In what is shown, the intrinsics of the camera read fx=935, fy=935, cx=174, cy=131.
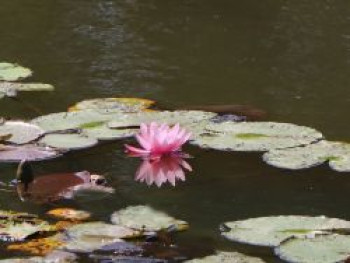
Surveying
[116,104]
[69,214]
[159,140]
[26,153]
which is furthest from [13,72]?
[69,214]

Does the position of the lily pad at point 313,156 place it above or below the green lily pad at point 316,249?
above

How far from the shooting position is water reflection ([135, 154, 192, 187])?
2428 mm

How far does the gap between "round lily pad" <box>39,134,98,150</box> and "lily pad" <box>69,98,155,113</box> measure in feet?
0.85

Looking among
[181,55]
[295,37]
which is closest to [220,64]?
[181,55]

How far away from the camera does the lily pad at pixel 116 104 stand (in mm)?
2941

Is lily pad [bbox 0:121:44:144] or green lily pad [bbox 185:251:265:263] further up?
lily pad [bbox 0:121:44:144]

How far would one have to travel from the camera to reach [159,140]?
251 cm

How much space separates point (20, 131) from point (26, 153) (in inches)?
5.7

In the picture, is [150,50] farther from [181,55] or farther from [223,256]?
[223,256]

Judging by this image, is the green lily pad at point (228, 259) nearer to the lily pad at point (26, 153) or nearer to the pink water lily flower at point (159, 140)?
the pink water lily flower at point (159, 140)

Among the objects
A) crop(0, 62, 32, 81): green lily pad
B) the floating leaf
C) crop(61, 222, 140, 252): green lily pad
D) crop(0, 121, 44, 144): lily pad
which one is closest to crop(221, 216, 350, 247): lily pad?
crop(61, 222, 140, 252): green lily pad

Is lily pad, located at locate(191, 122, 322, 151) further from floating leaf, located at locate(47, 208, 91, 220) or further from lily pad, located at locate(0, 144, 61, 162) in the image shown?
floating leaf, located at locate(47, 208, 91, 220)

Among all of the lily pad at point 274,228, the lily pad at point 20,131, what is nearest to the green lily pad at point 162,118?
the lily pad at point 20,131

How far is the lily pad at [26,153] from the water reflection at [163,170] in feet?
0.87
